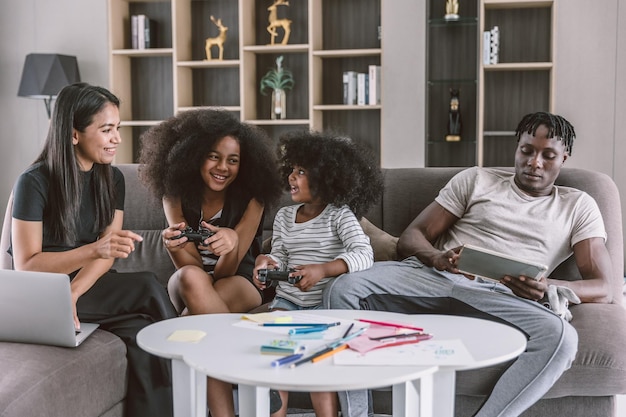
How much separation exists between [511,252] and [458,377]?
0.56 metres

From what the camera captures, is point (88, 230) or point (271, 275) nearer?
point (271, 275)

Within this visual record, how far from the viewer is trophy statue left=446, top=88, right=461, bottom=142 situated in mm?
4492

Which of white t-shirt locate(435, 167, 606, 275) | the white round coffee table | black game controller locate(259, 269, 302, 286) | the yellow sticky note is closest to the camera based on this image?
the white round coffee table

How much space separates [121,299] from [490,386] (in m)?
1.03

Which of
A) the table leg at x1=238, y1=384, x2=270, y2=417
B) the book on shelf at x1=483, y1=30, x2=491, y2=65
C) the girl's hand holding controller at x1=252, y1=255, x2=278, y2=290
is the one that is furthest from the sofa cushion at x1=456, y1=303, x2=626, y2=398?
the book on shelf at x1=483, y1=30, x2=491, y2=65

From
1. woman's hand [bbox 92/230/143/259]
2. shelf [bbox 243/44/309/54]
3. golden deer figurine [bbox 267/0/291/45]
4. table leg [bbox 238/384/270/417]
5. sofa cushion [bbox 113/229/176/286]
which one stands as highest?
golden deer figurine [bbox 267/0/291/45]

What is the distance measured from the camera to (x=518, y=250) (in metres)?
2.29

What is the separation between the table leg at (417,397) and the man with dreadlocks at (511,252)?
422 mm

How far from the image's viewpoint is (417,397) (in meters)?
1.37

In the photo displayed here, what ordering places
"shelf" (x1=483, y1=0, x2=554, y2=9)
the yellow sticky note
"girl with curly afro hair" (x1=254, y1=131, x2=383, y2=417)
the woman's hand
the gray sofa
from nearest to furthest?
the yellow sticky note < the gray sofa < the woman's hand < "girl with curly afro hair" (x1=254, y1=131, x2=383, y2=417) < "shelf" (x1=483, y1=0, x2=554, y2=9)

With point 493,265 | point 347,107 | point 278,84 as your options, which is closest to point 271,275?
point 493,265

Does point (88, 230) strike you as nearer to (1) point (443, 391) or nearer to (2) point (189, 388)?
(2) point (189, 388)

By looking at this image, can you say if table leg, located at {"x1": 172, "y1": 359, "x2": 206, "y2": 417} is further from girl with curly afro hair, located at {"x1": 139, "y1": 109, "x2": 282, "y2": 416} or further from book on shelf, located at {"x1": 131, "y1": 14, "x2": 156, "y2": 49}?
book on shelf, located at {"x1": 131, "y1": 14, "x2": 156, "y2": 49}

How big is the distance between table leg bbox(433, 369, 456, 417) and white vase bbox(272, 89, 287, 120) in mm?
3475
